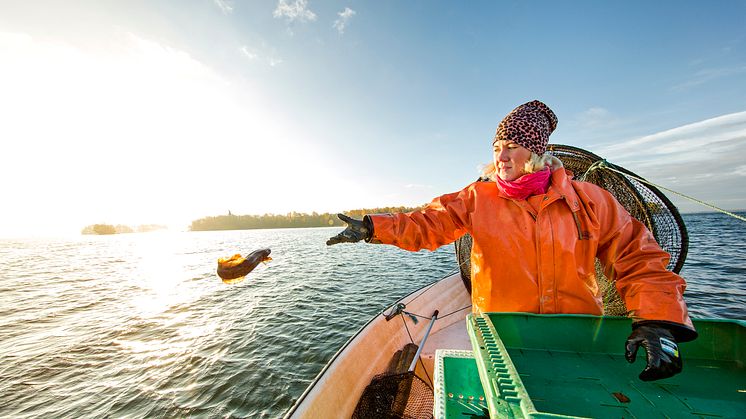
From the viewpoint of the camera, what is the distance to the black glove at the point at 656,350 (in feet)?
4.40

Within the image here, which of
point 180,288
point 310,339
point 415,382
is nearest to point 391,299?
point 310,339

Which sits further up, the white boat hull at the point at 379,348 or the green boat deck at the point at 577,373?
the green boat deck at the point at 577,373

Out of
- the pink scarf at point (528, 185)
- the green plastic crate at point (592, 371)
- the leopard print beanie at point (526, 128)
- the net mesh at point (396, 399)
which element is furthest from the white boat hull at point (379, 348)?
the leopard print beanie at point (526, 128)

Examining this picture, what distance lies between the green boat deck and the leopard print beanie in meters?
1.36

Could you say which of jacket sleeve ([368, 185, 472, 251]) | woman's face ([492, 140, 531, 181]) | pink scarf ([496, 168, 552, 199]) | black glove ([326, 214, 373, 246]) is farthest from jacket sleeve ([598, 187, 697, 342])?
black glove ([326, 214, 373, 246])

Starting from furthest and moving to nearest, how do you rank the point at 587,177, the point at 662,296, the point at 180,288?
the point at 180,288, the point at 587,177, the point at 662,296

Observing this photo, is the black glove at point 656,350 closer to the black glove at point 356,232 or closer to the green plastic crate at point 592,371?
the green plastic crate at point 592,371

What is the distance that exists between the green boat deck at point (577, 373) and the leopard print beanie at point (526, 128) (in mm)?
1356

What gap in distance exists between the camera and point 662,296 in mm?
1606

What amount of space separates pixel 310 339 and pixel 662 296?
Result: 792 cm

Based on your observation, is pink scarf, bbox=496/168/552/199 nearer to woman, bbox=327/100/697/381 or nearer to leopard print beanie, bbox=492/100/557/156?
woman, bbox=327/100/697/381

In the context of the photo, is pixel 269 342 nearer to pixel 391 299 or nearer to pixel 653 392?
pixel 391 299

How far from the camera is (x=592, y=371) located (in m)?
1.46

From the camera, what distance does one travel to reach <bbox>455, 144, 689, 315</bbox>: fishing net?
356 centimetres
